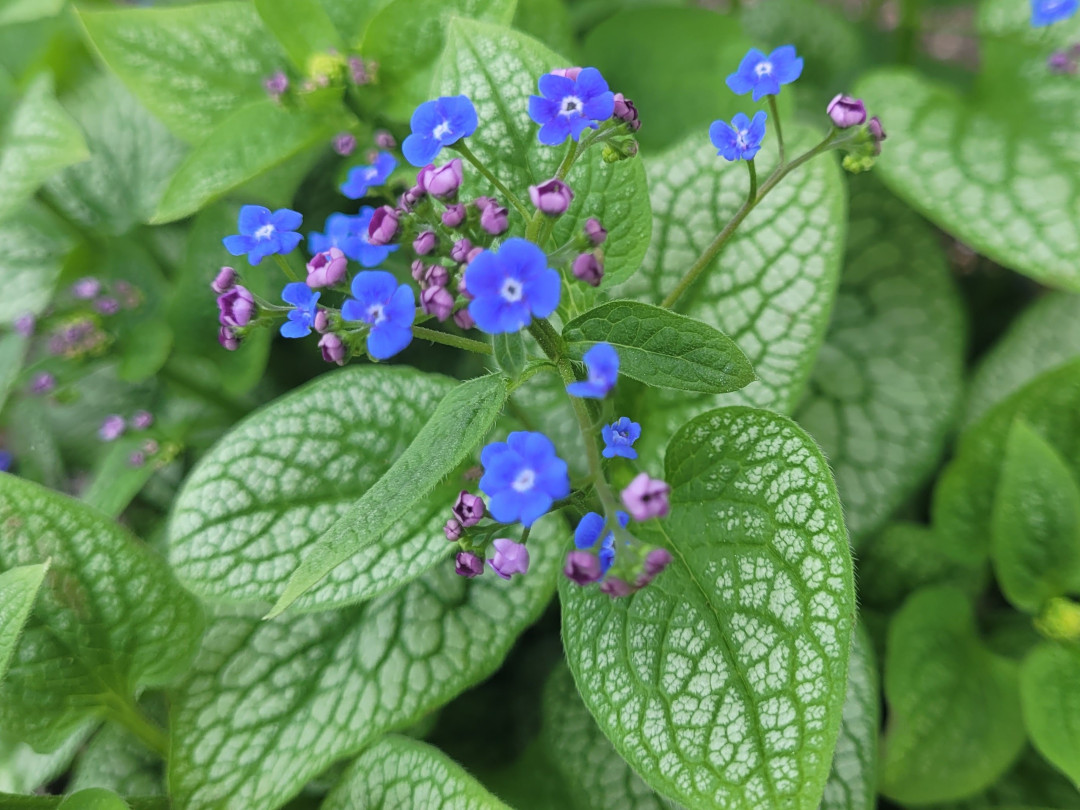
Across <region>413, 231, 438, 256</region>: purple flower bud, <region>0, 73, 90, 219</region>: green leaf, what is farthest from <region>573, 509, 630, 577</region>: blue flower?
<region>0, 73, 90, 219</region>: green leaf

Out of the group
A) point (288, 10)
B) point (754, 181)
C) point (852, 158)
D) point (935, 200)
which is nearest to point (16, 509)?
point (288, 10)

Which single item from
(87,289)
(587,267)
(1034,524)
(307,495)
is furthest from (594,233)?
(87,289)

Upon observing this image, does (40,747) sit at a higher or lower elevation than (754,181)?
lower

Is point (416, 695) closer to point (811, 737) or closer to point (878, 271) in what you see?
point (811, 737)

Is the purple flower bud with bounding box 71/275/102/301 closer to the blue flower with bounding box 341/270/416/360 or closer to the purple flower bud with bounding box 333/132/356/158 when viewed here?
the purple flower bud with bounding box 333/132/356/158

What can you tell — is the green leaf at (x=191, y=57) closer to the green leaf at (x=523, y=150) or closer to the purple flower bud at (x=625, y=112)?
the green leaf at (x=523, y=150)

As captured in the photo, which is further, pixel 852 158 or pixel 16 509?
pixel 16 509

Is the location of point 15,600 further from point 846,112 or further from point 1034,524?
point 1034,524
